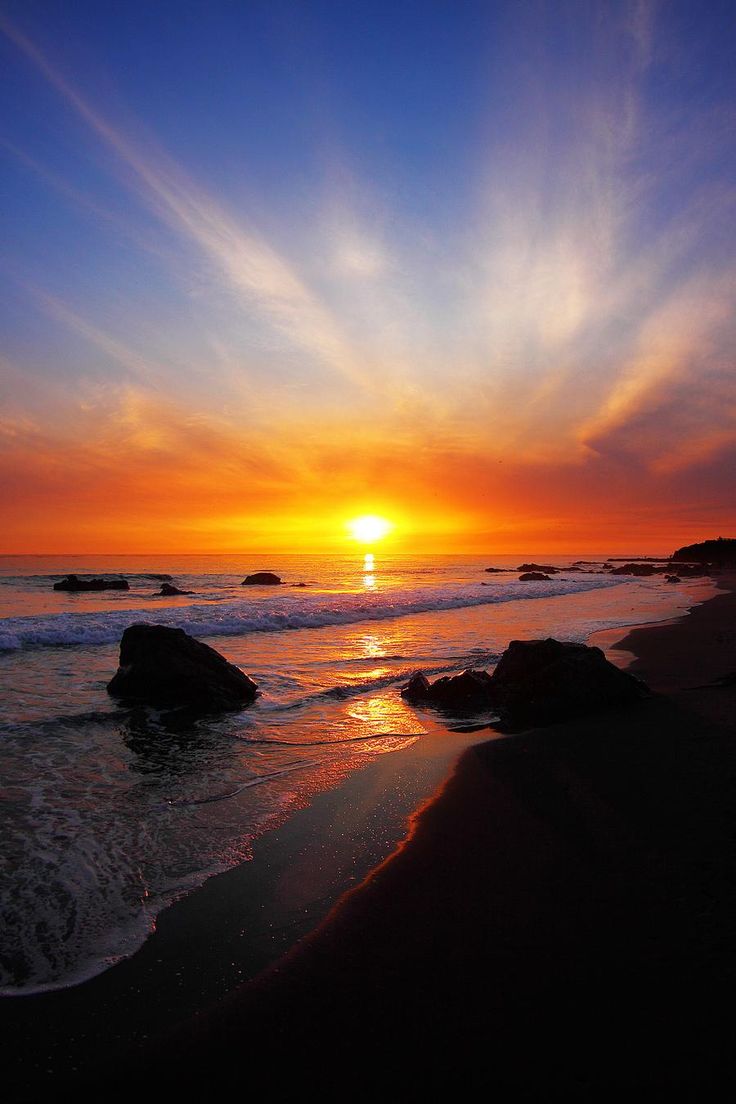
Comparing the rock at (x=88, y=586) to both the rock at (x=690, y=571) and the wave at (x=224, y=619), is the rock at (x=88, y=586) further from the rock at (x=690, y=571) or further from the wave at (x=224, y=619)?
the rock at (x=690, y=571)

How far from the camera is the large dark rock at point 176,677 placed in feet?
32.6

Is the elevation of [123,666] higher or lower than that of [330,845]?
higher

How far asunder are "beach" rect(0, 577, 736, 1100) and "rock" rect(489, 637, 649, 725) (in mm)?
2861

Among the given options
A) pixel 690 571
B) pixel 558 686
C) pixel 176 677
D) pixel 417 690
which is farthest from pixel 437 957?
pixel 690 571

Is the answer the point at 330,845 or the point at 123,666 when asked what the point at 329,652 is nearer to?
the point at 123,666

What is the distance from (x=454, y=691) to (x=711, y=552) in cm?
12926

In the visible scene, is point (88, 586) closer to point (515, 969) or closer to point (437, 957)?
point (437, 957)

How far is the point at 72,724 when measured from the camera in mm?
8508

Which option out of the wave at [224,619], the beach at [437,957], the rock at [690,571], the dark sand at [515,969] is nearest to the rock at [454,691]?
the beach at [437,957]

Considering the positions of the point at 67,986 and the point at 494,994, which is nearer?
the point at 494,994

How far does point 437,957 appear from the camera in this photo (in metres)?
3.09

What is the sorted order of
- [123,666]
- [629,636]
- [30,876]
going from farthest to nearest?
[629,636] < [123,666] < [30,876]

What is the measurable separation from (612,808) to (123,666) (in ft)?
28.6

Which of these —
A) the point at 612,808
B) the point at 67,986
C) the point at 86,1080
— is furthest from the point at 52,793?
the point at 612,808
